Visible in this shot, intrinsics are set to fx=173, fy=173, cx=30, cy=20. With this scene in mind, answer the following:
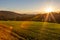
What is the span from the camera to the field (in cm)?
716

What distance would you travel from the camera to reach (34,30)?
742 centimetres

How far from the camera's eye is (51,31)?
7.30 meters

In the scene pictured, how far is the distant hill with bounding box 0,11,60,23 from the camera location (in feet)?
24.9

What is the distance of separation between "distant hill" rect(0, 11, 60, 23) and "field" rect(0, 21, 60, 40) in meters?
0.18

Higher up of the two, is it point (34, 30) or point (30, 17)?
point (30, 17)

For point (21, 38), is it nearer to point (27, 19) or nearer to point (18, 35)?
point (18, 35)

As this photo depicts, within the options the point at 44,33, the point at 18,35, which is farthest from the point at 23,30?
the point at 44,33

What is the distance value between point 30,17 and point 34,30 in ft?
2.23

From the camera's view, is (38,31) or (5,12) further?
(5,12)

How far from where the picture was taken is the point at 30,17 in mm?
7762

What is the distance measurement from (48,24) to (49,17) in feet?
1.14

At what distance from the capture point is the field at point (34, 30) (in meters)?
7.16

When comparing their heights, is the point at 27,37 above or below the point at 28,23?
below

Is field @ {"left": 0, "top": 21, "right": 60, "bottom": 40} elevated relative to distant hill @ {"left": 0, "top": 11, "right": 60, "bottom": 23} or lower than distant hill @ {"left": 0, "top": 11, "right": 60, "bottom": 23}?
lower
